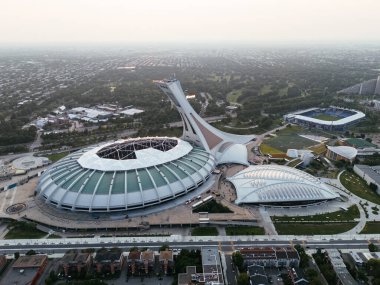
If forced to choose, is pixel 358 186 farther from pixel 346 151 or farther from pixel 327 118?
pixel 327 118

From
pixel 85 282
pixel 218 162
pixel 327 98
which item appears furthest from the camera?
pixel 327 98

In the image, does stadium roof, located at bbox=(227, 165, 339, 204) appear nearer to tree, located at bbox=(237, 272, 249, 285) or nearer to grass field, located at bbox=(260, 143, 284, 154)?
tree, located at bbox=(237, 272, 249, 285)

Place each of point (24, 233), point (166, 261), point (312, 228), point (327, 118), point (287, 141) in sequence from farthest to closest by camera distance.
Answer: point (327, 118), point (287, 141), point (312, 228), point (24, 233), point (166, 261)

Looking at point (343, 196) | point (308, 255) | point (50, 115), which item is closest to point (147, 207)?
point (308, 255)

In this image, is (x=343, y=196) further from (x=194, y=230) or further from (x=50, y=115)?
(x=50, y=115)

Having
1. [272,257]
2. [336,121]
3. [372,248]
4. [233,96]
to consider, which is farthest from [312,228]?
[233,96]

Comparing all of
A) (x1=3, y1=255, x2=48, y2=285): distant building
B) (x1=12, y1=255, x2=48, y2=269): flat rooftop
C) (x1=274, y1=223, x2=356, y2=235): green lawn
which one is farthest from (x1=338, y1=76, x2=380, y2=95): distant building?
(x1=3, y1=255, x2=48, y2=285): distant building

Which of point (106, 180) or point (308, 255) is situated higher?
point (106, 180)
